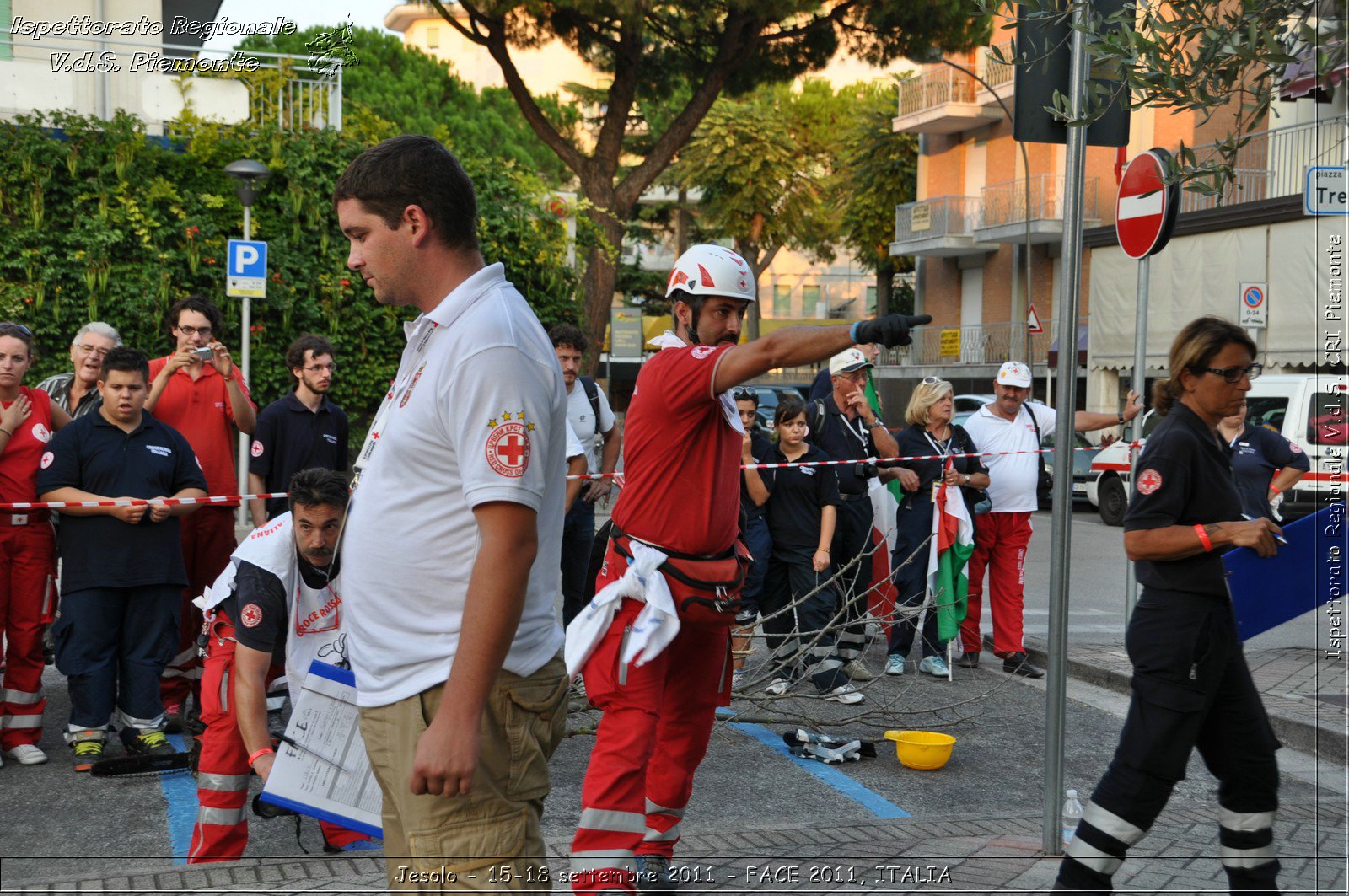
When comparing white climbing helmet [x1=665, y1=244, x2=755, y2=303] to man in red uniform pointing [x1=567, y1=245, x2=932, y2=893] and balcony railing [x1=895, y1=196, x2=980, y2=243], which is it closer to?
man in red uniform pointing [x1=567, y1=245, x2=932, y2=893]

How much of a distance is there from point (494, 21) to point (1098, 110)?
17039 millimetres

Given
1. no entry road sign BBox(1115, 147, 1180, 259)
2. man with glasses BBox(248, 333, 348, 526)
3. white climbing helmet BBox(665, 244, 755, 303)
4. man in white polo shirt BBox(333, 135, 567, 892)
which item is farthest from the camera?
man with glasses BBox(248, 333, 348, 526)

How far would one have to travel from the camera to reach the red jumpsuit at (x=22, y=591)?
6371 mm

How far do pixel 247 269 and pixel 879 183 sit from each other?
1339 inches

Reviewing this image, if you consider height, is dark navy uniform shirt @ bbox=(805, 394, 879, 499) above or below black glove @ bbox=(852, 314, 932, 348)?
below

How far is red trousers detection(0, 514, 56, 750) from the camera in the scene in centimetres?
637

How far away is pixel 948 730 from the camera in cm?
717

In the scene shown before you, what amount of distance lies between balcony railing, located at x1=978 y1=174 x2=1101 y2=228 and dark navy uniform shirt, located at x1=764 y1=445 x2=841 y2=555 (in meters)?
28.2

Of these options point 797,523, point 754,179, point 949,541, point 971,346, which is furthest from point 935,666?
point 754,179

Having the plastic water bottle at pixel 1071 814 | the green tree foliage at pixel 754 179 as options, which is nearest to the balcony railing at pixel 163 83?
the plastic water bottle at pixel 1071 814

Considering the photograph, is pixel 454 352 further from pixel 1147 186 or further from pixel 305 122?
pixel 305 122

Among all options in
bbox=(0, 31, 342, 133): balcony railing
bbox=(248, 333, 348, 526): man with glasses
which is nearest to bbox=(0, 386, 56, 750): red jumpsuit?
bbox=(248, 333, 348, 526): man with glasses

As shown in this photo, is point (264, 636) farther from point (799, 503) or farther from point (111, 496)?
point (799, 503)

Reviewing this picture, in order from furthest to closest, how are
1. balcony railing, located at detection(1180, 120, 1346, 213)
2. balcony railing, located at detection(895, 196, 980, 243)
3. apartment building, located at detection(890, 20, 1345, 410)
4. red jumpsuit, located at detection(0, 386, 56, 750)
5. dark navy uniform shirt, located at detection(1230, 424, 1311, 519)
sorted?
balcony railing, located at detection(895, 196, 980, 243)
apartment building, located at detection(890, 20, 1345, 410)
balcony railing, located at detection(1180, 120, 1346, 213)
dark navy uniform shirt, located at detection(1230, 424, 1311, 519)
red jumpsuit, located at detection(0, 386, 56, 750)
